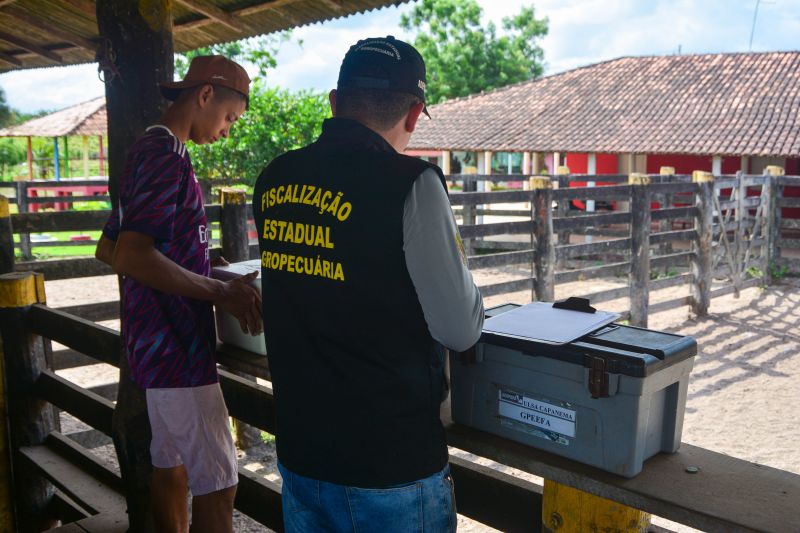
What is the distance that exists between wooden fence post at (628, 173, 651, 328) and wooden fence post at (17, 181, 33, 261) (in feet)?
29.9

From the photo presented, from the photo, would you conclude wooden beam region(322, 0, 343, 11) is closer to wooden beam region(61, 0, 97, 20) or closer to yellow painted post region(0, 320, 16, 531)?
wooden beam region(61, 0, 97, 20)

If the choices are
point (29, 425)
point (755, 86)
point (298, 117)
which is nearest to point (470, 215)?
point (298, 117)

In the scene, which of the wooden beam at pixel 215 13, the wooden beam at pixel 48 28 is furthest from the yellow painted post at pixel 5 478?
the wooden beam at pixel 48 28

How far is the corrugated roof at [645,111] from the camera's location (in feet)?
62.0

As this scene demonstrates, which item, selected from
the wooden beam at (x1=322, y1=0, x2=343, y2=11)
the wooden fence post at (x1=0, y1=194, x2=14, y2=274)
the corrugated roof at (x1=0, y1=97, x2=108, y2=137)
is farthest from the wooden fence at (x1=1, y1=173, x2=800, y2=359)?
the corrugated roof at (x1=0, y1=97, x2=108, y2=137)

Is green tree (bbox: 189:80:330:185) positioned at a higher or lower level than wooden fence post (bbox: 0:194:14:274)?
higher

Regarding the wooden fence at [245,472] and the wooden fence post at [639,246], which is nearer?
the wooden fence at [245,472]

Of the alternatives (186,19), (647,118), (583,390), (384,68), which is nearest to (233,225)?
(186,19)

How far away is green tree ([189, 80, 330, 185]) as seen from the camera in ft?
54.2

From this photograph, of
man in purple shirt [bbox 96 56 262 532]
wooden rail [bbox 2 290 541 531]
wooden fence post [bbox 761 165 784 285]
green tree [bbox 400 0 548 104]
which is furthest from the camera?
green tree [bbox 400 0 548 104]

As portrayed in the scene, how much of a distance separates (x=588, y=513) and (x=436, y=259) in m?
0.72

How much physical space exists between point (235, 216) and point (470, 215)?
29.7ft

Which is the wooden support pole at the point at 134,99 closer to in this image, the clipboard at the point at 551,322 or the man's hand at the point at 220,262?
the man's hand at the point at 220,262

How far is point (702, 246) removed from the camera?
1051 centimetres
